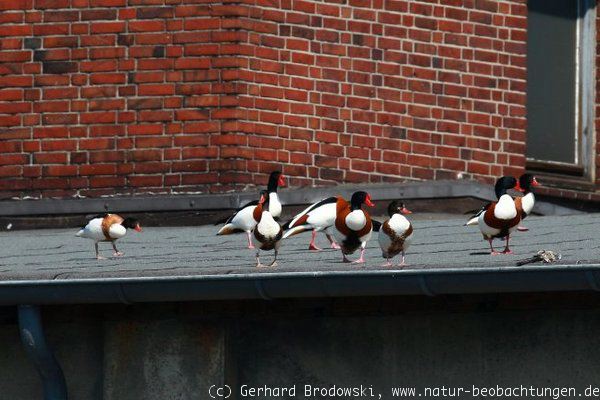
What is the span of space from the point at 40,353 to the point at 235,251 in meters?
2.39

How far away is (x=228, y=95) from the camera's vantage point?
17.2 meters

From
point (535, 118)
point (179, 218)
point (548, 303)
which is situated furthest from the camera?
point (535, 118)

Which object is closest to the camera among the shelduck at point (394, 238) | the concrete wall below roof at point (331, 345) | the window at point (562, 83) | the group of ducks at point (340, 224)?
the concrete wall below roof at point (331, 345)

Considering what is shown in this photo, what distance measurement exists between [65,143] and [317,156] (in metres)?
2.23

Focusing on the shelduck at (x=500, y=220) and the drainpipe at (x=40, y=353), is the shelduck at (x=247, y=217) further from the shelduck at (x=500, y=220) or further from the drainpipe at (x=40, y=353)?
the drainpipe at (x=40, y=353)

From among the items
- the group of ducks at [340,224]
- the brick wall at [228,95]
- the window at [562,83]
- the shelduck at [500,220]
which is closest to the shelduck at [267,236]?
the group of ducks at [340,224]

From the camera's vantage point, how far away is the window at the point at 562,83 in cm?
1912

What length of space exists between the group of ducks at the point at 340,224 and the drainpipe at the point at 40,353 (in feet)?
4.88

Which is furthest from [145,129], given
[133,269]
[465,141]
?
[133,269]

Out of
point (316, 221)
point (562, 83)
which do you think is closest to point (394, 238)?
point (316, 221)

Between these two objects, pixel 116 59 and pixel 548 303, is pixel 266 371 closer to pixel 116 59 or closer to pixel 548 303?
pixel 548 303

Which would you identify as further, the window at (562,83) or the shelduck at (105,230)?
the window at (562,83)

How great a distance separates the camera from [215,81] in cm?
1725

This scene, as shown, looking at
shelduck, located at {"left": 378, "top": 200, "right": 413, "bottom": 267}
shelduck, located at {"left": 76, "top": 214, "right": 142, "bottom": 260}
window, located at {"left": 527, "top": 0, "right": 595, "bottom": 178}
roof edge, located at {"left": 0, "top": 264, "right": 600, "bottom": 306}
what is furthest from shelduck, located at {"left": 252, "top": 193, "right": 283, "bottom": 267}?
window, located at {"left": 527, "top": 0, "right": 595, "bottom": 178}
